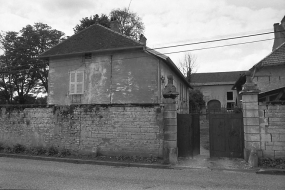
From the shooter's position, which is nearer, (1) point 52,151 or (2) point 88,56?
(1) point 52,151

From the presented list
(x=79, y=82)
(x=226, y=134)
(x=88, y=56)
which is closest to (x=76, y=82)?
(x=79, y=82)

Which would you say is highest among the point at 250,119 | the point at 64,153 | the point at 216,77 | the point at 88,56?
the point at 216,77

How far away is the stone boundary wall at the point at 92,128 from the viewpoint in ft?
26.7

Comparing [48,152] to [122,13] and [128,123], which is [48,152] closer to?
[128,123]

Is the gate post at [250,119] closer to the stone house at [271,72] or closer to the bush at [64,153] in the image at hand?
the stone house at [271,72]

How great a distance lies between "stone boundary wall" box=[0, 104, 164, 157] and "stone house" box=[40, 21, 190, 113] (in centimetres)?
416

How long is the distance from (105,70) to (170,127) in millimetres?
7303

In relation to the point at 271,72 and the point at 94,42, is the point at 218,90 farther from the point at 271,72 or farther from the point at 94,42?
the point at 94,42

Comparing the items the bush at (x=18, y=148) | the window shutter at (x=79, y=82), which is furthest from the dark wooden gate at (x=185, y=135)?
the window shutter at (x=79, y=82)

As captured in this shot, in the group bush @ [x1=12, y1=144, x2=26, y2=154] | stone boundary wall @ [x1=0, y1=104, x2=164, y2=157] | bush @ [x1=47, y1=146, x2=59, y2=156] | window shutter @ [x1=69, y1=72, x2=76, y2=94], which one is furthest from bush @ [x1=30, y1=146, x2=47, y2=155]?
window shutter @ [x1=69, y1=72, x2=76, y2=94]

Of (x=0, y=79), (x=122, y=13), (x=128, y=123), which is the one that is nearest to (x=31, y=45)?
(x=0, y=79)

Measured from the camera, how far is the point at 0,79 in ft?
95.3

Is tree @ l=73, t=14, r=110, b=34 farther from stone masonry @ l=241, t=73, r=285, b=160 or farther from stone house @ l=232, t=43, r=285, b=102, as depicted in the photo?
stone masonry @ l=241, t=73, r=285, b=160

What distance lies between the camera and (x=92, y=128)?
29.0 ft
